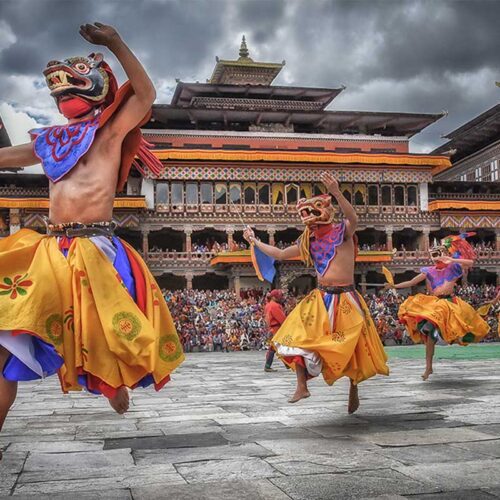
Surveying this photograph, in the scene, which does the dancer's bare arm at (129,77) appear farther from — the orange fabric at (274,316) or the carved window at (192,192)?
the carved window at (192,192)

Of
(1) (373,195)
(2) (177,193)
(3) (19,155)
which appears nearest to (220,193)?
(2) (177,193)

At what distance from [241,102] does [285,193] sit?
22.5 feet

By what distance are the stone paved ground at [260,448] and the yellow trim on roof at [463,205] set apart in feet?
96.0

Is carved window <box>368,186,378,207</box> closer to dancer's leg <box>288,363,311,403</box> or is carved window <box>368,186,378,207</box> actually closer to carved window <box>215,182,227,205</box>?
carved window <box>215,182,227,205</box>

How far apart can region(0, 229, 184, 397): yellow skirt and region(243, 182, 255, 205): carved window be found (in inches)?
1244

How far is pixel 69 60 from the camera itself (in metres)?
4.28

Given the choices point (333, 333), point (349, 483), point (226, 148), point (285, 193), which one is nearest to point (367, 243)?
point (285, 193)

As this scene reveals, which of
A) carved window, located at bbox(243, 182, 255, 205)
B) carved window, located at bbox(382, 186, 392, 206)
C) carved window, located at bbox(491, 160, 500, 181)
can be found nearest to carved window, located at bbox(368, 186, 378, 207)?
carved window, located at bbox(382, 186, 392, 206)

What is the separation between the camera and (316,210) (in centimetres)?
645

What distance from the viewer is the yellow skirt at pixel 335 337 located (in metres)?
5.72

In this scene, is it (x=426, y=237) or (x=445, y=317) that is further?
(x=426, y=237)

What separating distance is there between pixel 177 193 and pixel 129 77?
31.1 meters

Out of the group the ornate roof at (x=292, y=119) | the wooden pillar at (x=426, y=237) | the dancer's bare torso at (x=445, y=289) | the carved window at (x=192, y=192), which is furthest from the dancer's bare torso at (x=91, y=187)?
the ornate roof at (x=292, y=119)

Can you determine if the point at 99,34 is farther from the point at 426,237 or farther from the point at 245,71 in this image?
the point at 245,71
